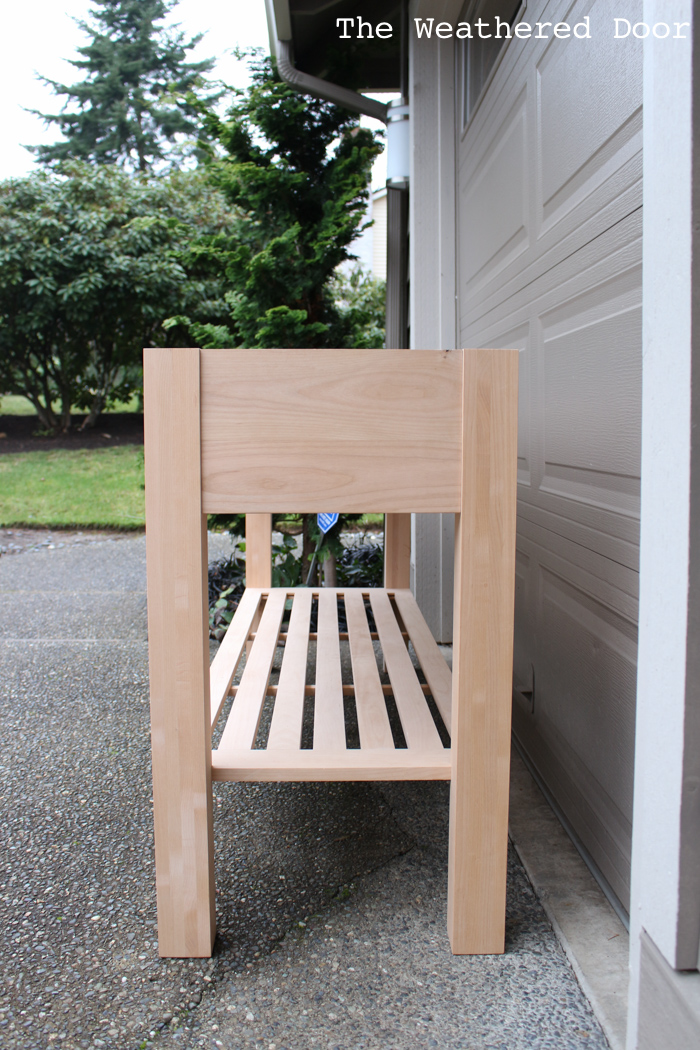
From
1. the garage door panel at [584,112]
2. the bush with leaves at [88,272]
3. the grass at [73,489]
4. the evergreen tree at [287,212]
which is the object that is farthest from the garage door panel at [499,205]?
the bush with leaves at [88,272]

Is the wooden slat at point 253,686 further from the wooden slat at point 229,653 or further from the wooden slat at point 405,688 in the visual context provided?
the wooden slat at point 405,688

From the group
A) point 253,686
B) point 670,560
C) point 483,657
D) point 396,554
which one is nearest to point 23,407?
point 396,554

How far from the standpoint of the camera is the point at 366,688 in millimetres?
1823

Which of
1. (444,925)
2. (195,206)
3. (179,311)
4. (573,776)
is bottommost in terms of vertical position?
(444,925)

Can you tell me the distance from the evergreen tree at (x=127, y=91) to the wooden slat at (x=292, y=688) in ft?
57.9

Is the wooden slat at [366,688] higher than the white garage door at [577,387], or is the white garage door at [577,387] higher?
the white garage door at [577,387]

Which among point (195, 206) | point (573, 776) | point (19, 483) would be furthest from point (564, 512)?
point (195, 206)

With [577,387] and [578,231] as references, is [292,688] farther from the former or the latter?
[578,231]

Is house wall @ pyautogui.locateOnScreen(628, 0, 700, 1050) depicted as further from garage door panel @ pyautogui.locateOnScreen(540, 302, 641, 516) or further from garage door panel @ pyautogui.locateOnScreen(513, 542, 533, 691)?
garage door panel @ pyautogui.locateOnScreen(513, 542, 533, 691)

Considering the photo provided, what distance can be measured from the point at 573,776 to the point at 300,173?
2673 millimetres

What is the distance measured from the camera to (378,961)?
1.29m

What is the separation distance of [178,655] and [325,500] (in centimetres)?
37

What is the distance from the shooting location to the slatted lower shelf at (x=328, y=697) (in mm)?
1357

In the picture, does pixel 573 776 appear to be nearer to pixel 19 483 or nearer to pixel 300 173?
pixel 300 173
